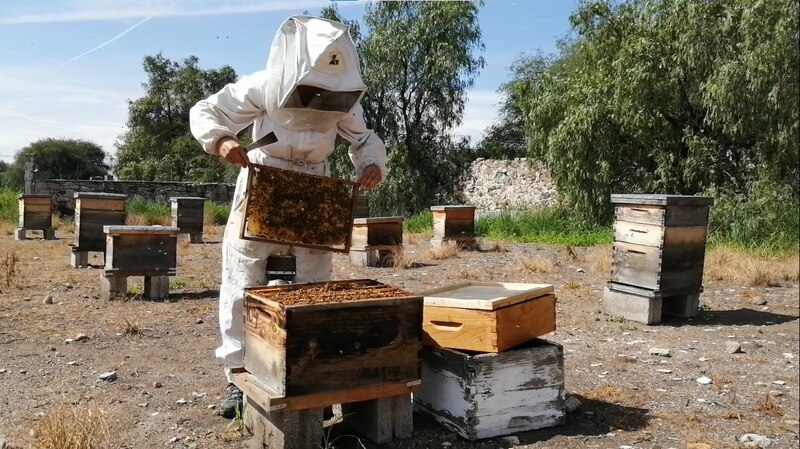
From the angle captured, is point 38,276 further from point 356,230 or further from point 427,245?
point 427,245

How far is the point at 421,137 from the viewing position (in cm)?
2191

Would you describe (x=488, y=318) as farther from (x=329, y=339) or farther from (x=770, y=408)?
(x=770, y=408)

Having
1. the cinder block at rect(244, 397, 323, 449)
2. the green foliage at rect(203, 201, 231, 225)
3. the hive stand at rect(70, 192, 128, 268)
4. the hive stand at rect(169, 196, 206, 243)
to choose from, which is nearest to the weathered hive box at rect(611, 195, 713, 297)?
the cinder block at rect(244, 397, 323, 449)

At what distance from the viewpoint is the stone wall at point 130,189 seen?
58.9ft

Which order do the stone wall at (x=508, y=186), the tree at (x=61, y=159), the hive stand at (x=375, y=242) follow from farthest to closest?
the tree at (x=61, y=159)
the stone wall at (x=508, y=186)
the hive stand at (x=375, y=242)

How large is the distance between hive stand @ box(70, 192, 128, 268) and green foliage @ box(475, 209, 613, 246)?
7.85 metres

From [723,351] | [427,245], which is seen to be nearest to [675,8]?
[427,245]

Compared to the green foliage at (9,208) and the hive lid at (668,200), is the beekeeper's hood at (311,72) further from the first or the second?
the green foliage at (9,208)

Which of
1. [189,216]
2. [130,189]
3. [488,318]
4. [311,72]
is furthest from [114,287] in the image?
[130,189]

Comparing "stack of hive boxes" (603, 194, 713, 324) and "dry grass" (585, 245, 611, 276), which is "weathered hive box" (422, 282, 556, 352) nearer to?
"stack of hive boxes" (603, 194, 713, 324)

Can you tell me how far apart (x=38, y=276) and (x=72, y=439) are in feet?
20.9

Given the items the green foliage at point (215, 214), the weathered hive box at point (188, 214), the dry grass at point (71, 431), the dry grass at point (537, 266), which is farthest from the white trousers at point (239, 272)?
the green foliage at point (215, 214)

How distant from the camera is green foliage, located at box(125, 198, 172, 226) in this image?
51.7 ft

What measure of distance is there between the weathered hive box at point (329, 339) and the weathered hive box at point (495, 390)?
25 centimetres
